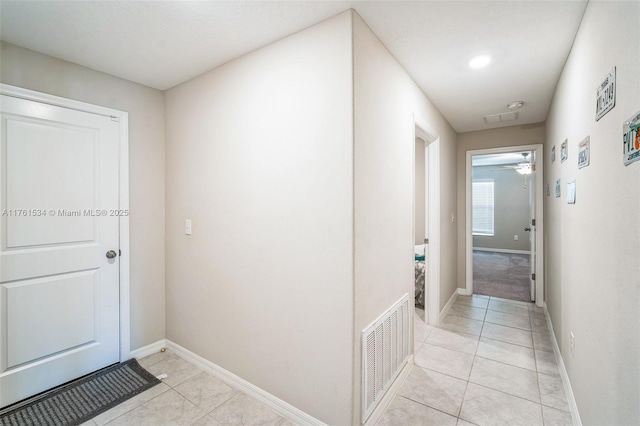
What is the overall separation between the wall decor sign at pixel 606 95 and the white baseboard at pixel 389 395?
1.97 m

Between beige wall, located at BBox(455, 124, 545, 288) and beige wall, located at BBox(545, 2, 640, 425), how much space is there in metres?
1.96

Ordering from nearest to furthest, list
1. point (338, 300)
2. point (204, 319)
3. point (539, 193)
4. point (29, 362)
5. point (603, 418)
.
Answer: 1. point (603, 418)
2. point (338, 300)
3. point (29, 362)
4. point (204, 319)
5. point (539, 193)

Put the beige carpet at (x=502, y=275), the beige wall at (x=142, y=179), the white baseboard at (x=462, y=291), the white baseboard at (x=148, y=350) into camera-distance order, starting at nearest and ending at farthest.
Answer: the beige wall at (x=142, y=179)
the white baseboard at (x=148, y=350)
the white baseboard at (x=462, y=291)
the beige carpet at (x=502, y=275)

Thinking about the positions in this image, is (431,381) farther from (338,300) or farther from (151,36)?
(151,36)

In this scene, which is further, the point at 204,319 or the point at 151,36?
the point at 204,319

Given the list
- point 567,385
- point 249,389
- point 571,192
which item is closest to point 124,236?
point 249,389

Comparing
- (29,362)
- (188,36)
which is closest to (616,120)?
(188,36)

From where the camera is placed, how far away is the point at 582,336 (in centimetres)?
164

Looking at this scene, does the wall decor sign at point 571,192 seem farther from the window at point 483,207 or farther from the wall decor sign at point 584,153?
the window at point 483,207

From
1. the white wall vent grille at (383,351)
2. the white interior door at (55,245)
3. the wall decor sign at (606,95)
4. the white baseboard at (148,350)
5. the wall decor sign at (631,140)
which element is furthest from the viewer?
the white baseboard at (148,350)

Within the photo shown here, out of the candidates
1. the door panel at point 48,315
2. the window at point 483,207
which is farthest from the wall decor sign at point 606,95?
the window at point 483,207

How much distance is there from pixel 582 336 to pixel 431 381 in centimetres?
105

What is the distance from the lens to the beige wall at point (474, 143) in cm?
378

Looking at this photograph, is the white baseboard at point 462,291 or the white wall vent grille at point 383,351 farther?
the white baseboard at point 462,291
